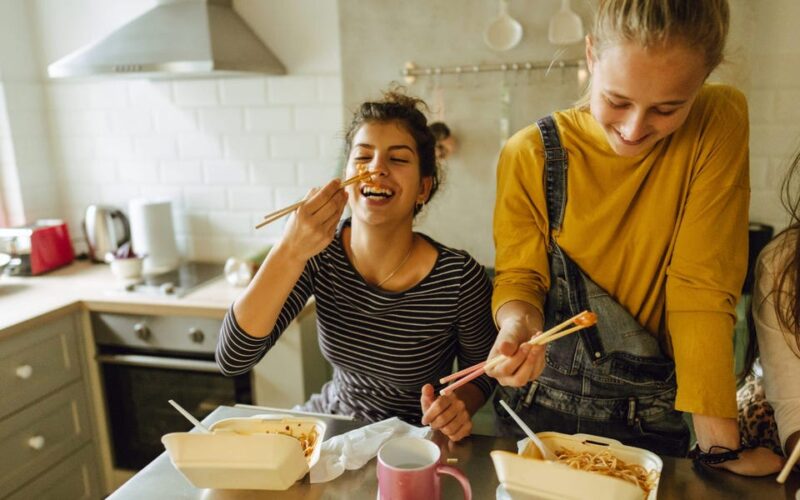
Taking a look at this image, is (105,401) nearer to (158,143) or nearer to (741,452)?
(158,143)

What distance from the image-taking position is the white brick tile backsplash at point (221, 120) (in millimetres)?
2672

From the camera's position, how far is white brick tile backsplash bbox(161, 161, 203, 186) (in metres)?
2.78

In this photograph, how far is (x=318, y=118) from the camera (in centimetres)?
259

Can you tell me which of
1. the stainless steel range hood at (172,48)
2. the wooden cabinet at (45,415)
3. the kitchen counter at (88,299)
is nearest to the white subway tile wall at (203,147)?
the stainless steel range hood at (172,48)

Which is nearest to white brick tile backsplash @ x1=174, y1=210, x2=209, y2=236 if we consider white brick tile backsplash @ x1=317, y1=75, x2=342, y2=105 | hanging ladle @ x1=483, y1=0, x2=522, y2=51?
white brick tile backsplash @ x1=317, y1=75, x2=342, y2=105

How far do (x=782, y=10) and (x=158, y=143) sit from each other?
2.55m

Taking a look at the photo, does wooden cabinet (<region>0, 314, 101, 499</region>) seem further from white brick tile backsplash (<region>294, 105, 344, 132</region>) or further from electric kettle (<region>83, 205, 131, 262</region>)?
white brick tile backsplash (<region>294, 105, 344, 132</region>)

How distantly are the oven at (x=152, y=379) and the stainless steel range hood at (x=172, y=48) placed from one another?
0.89m

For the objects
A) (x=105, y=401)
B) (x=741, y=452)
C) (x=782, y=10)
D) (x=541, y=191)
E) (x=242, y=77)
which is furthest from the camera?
(x=242, y=77)

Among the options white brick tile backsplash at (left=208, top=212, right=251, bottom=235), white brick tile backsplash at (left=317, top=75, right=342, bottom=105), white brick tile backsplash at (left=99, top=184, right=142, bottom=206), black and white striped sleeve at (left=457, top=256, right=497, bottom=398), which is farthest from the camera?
white brick tile backsplash at (left=99, top=184, right=142, bottom=206)

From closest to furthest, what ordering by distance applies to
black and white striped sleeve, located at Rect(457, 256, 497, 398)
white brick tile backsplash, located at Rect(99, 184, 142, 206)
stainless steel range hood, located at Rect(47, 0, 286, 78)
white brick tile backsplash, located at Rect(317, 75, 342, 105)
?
black and white striped sleeve, located at Rect(457, 256, 497, 398) → stainless steel range hood, located at Rect(47, 0, 286, 78) → white brick tile backsplash, located at Rect(317, 75, 342, 105) → white brick tile backsplash, located at Rect(99, 184, 142, 206)

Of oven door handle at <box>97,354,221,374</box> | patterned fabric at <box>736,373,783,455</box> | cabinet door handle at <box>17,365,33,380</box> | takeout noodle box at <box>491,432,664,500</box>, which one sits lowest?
oven door handle at <box>97,354,221,374</box>

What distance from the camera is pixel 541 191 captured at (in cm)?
120

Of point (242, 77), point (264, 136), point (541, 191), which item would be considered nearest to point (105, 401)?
point (264, 136)
